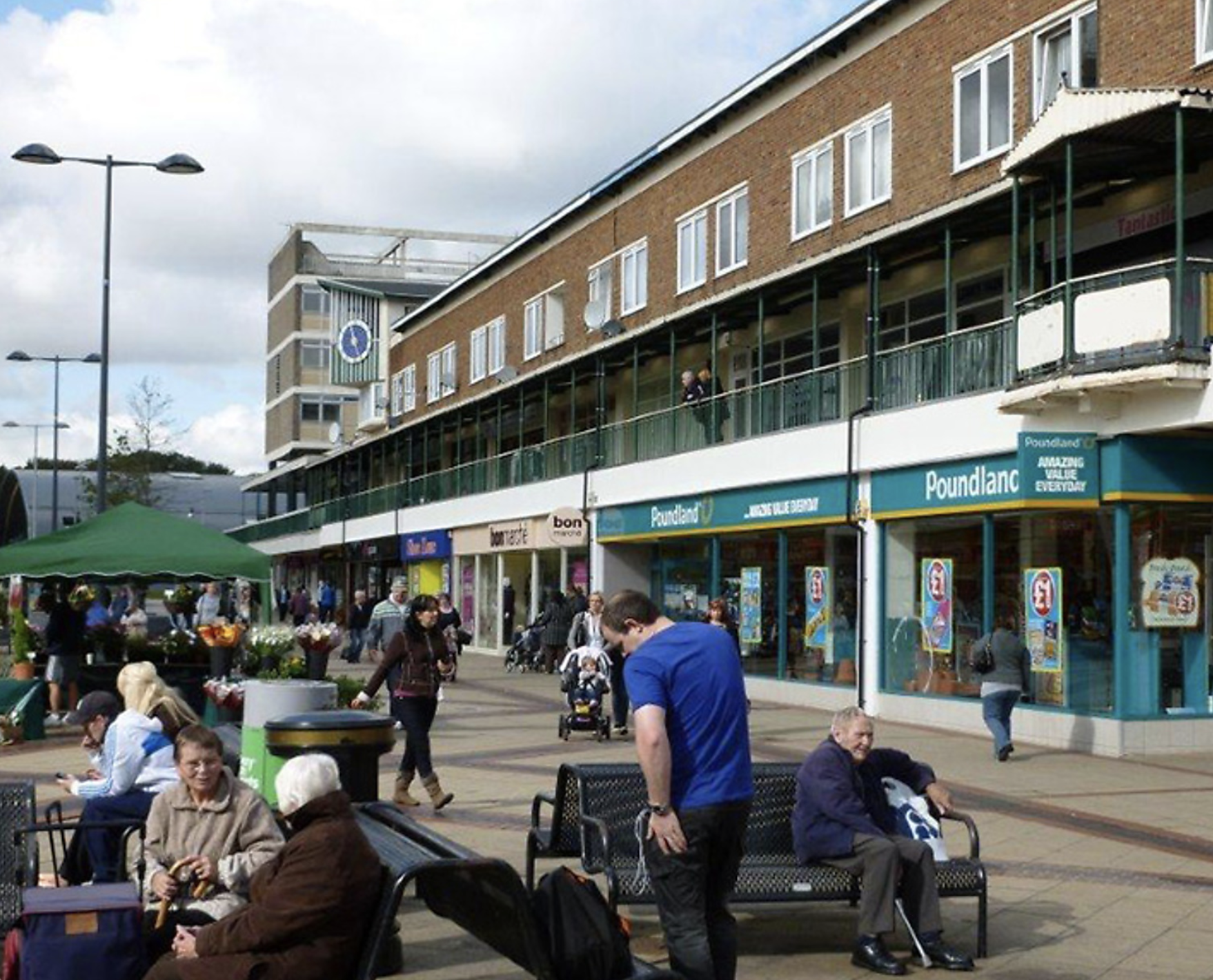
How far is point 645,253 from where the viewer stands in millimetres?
39156

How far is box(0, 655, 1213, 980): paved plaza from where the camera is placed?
29.3 ft

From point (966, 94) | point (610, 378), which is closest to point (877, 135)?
point (966, 94)

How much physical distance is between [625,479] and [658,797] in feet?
92.6

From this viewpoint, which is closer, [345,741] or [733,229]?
[345,741]

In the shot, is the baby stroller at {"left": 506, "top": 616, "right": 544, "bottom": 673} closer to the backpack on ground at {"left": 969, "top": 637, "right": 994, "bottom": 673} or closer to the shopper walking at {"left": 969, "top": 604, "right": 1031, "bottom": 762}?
the backpack on ground at {"left": 969, "top": 637, "right": 994, "bottom": 673}

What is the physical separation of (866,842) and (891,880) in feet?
0.74

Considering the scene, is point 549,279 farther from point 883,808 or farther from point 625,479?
point 883,808

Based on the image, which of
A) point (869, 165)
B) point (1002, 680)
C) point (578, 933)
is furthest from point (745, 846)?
point (869, 165)

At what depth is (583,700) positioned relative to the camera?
68.1 feet

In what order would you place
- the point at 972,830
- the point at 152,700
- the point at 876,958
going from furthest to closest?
the point at 152,700, the point at 972,830, the point at 876,958

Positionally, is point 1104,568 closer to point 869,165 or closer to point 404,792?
point 404,792

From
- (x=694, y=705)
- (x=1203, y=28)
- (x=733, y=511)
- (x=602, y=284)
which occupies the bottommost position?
(x=694, y=705)

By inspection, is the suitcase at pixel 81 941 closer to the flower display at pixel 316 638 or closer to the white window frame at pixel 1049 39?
the flower display at pixel 316 638

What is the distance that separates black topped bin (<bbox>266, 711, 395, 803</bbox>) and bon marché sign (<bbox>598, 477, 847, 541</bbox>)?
16.2 metres
